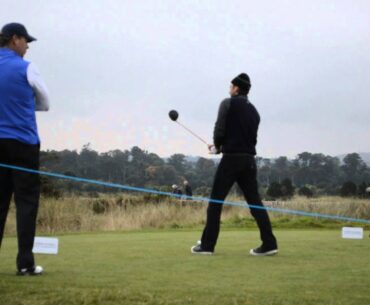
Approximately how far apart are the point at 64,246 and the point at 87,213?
30.4 feet

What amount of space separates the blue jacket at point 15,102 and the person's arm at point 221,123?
2366 millimetres

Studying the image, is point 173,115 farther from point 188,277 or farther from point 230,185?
point 188,277

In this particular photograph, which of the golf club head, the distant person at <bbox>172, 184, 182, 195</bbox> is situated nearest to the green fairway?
the golf club head

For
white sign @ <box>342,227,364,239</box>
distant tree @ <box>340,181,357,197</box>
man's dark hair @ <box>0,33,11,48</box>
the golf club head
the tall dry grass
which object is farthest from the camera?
distant tree @ <box>340,181,357,197</box>

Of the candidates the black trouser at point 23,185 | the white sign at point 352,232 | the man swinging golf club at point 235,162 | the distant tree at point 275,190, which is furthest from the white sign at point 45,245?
the distant tree at point 275,190

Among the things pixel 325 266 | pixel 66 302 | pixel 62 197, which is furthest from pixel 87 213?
pixel 66 302

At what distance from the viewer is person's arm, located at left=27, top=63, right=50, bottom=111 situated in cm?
528

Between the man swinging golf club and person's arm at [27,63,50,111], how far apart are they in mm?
2261

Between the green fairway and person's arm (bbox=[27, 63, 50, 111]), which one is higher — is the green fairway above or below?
below

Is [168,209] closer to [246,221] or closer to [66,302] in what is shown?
[246,221]

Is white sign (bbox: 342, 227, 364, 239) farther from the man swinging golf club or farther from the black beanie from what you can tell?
the black beanie

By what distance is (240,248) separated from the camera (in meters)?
7.72

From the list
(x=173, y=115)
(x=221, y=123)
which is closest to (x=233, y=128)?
(x=221, y=123)

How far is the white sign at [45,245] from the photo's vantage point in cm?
634
